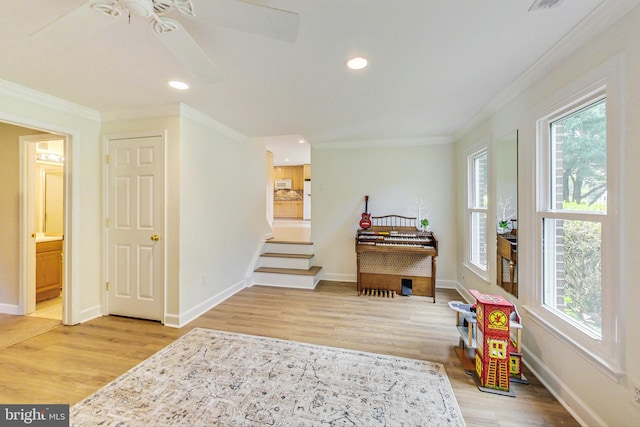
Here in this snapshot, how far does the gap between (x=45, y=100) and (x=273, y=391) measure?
341 cm

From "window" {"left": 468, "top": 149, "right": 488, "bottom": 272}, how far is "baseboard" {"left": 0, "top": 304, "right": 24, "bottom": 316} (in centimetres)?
558

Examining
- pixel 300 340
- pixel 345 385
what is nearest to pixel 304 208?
pixel 300 340

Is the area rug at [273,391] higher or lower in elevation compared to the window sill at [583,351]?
lower

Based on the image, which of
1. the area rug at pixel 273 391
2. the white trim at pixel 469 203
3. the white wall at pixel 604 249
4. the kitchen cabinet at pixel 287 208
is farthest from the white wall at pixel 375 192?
the kitchen cabinet at pixel 287 208

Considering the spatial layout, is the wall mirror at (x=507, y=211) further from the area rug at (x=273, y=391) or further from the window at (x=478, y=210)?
the area rug at (x=273, y=391)

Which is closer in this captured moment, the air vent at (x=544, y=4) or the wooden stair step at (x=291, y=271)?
the air vent at (x=544, y=4)

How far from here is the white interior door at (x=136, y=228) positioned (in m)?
2.84

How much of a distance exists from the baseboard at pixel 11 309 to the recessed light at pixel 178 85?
332 centimetres

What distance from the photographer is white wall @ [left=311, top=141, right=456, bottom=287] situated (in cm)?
407

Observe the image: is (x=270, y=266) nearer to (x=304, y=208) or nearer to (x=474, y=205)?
(x=474, y=205)

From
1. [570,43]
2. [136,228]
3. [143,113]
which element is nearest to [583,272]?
[570,43]

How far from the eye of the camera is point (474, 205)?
135 inches

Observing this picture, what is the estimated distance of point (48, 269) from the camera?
11.3 ft

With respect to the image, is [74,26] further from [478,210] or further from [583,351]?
[478,210]
